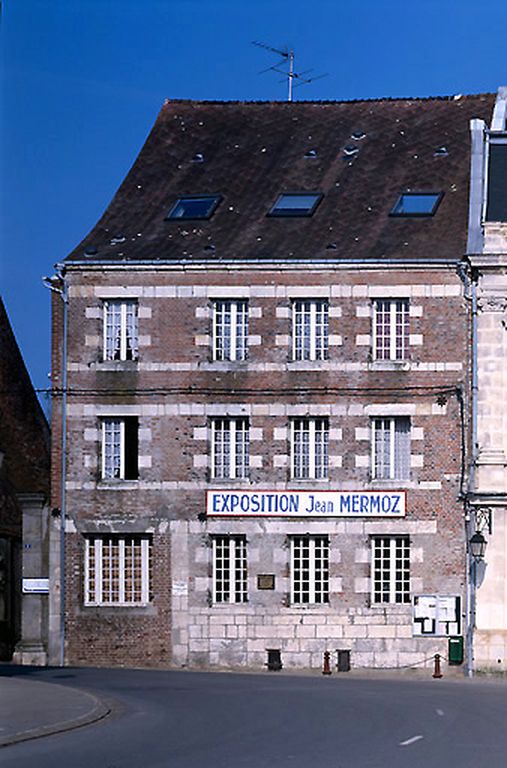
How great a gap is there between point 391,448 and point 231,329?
4.77m

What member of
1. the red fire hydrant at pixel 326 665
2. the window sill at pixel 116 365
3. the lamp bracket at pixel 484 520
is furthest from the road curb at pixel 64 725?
the window sill at pixel 116 365

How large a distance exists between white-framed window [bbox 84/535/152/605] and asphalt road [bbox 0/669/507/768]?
7.83 metres

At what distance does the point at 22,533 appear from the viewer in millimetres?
46656

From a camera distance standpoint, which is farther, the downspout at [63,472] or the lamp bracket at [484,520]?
the downspout at [63,472]

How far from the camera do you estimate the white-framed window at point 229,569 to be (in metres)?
44.1

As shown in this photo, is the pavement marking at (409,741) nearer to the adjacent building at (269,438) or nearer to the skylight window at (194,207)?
the adjacent building at (269,438)

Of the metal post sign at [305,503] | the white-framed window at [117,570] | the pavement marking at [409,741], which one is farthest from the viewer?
the white-framed window at [117,570]

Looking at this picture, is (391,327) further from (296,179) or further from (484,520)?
(296,179)

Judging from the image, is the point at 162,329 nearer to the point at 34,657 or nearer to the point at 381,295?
the point at 381,295

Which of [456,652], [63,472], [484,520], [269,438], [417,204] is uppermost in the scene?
[417,204]

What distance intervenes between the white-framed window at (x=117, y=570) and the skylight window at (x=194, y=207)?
8.32m

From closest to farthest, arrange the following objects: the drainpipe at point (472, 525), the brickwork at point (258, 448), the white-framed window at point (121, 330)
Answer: the drainpipe at point (472, 525) < the brickwork at point (258, 448) < the white-framed window at point (121, 330)

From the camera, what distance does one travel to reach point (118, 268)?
4500 centimetres

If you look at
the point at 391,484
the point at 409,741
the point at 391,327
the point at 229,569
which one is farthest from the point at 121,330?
the point at 409,741
